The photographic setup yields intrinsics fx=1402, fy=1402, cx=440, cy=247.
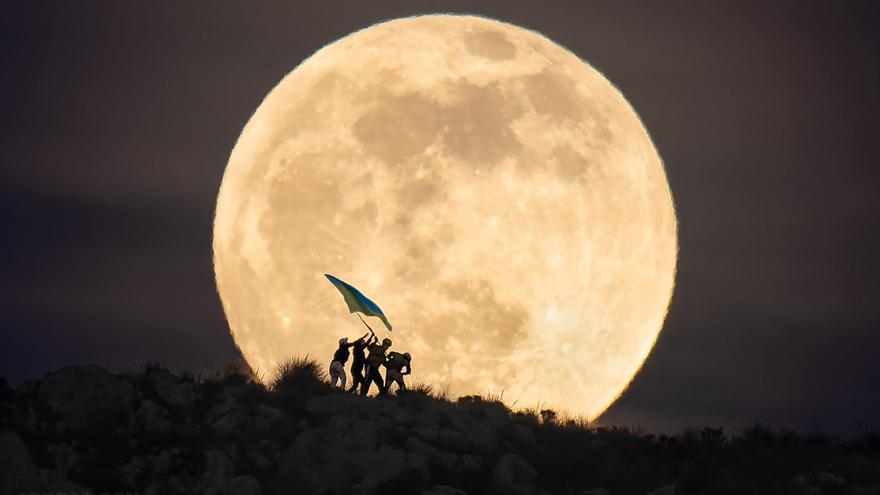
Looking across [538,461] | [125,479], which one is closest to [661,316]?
[538,461]

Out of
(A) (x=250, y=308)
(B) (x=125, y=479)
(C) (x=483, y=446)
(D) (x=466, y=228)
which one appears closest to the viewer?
(B) (x=125, y=479)

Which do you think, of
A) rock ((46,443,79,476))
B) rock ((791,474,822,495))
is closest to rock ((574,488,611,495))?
rock ((791,474,822,495))

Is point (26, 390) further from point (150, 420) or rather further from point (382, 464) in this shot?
point (382, 464)

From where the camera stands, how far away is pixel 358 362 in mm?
42906

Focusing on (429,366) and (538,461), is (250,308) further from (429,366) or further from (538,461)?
(538,461)

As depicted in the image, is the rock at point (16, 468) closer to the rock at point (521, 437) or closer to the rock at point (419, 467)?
the rock at point (419, 467)

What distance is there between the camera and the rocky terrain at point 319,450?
36281mm

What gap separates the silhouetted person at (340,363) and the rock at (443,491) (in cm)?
686

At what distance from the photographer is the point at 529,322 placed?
45.4 meters

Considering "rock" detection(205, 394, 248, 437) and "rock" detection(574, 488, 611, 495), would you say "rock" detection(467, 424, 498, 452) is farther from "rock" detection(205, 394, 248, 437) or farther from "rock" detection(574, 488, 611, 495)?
"rock" detection(205, 394, 248, 437)

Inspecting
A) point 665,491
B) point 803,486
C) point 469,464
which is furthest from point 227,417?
point 803,486

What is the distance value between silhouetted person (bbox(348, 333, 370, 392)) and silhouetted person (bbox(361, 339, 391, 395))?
0.64 feet

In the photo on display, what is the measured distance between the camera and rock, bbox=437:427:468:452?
38719 mm

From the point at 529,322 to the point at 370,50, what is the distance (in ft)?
37.4
